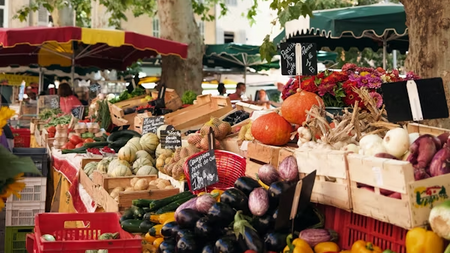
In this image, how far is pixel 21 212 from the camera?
252 inches

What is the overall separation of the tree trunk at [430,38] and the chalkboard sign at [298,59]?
1186mm

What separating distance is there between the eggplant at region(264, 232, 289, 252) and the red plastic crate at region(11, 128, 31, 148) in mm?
10142

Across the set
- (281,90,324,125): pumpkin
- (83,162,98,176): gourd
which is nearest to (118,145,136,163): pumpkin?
(83,162,98,176): gourd

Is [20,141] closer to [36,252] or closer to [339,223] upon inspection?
[36,252]

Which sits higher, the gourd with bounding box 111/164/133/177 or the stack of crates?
the gourd with bounding box 111/164/133/177

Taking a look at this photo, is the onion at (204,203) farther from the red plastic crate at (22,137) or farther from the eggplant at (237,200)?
the red plastic crate at (22,137)

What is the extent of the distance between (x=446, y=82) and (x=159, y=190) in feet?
7.90

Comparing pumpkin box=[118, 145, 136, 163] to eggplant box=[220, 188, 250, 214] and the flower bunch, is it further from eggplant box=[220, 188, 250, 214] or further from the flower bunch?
eggplant box=[220, 188, 250, 214]

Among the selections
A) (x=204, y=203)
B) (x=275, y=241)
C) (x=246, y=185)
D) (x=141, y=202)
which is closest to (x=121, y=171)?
(x=141, y=202)

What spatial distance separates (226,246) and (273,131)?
1.21 meters

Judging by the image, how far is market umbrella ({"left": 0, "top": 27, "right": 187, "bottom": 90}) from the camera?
10.1m

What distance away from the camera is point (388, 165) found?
2.45m

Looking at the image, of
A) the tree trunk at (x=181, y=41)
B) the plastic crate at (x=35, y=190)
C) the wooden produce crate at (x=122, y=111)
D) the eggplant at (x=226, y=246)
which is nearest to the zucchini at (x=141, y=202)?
the eggplant at (x=226, y=246)

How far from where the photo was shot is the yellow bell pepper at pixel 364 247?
2.51 metres
